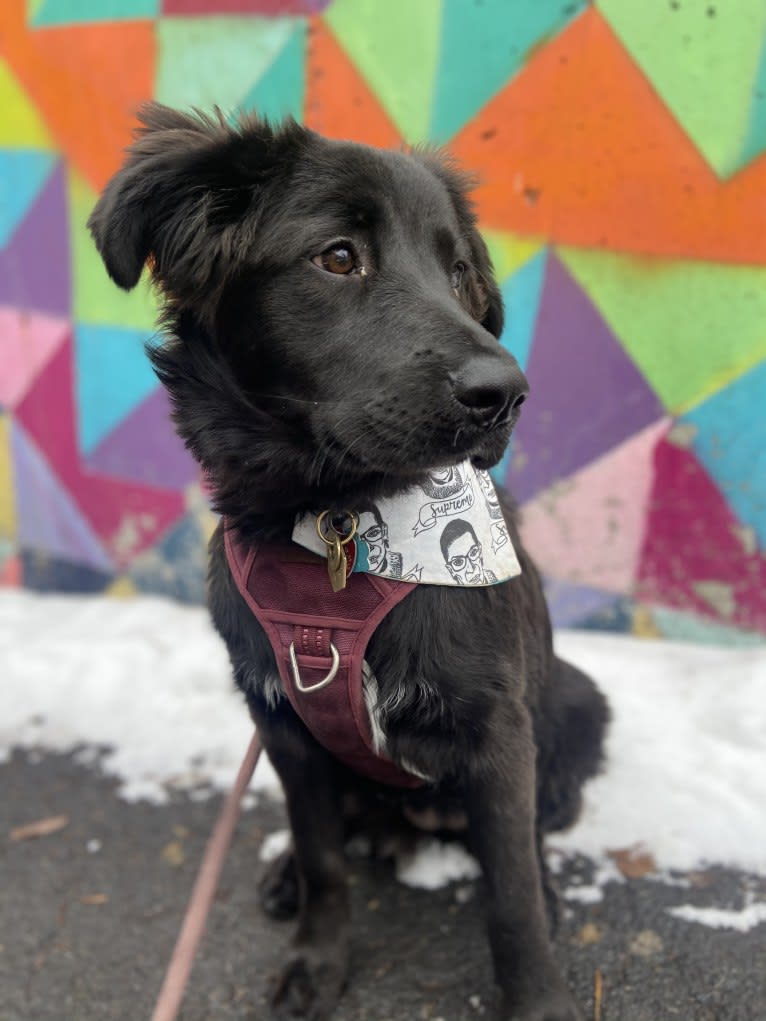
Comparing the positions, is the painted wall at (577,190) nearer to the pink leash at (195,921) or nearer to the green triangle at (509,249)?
the green triangle at (509,249)

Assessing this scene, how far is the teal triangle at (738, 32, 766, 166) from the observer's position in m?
2.86

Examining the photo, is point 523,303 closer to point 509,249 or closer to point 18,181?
point 509,249

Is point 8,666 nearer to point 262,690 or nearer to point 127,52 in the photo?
point 262,690

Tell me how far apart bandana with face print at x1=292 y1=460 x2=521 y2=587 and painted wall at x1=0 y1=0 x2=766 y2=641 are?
1.67 metres

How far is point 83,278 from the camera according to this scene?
4.12m

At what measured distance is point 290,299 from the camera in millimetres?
1729

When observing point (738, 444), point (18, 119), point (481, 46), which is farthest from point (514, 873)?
point (18, 119)

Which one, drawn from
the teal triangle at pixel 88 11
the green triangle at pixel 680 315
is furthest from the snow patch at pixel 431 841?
the teal triangle at pixel 88 11

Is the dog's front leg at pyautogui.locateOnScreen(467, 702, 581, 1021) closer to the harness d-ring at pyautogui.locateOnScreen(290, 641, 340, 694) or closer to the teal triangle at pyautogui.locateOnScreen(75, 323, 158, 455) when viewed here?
the harness d-ring at pyautogui.locateOnScreen(290, 641, 340, 694)

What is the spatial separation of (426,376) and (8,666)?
114 inches

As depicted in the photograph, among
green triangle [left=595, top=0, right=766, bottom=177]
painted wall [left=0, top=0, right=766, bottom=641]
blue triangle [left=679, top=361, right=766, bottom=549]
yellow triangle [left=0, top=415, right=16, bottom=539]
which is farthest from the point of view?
yellow triangle [left=0, top=415, right=16, bottom=539]

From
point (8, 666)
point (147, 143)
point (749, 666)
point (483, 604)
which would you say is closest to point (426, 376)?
point (483, 604)

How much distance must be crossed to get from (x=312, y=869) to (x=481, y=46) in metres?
2.96

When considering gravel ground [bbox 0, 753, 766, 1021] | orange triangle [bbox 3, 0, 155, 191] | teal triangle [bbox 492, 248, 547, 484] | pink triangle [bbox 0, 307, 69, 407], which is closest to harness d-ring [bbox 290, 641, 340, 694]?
gravel ground [bbox 0, 753, 766, 1021]
